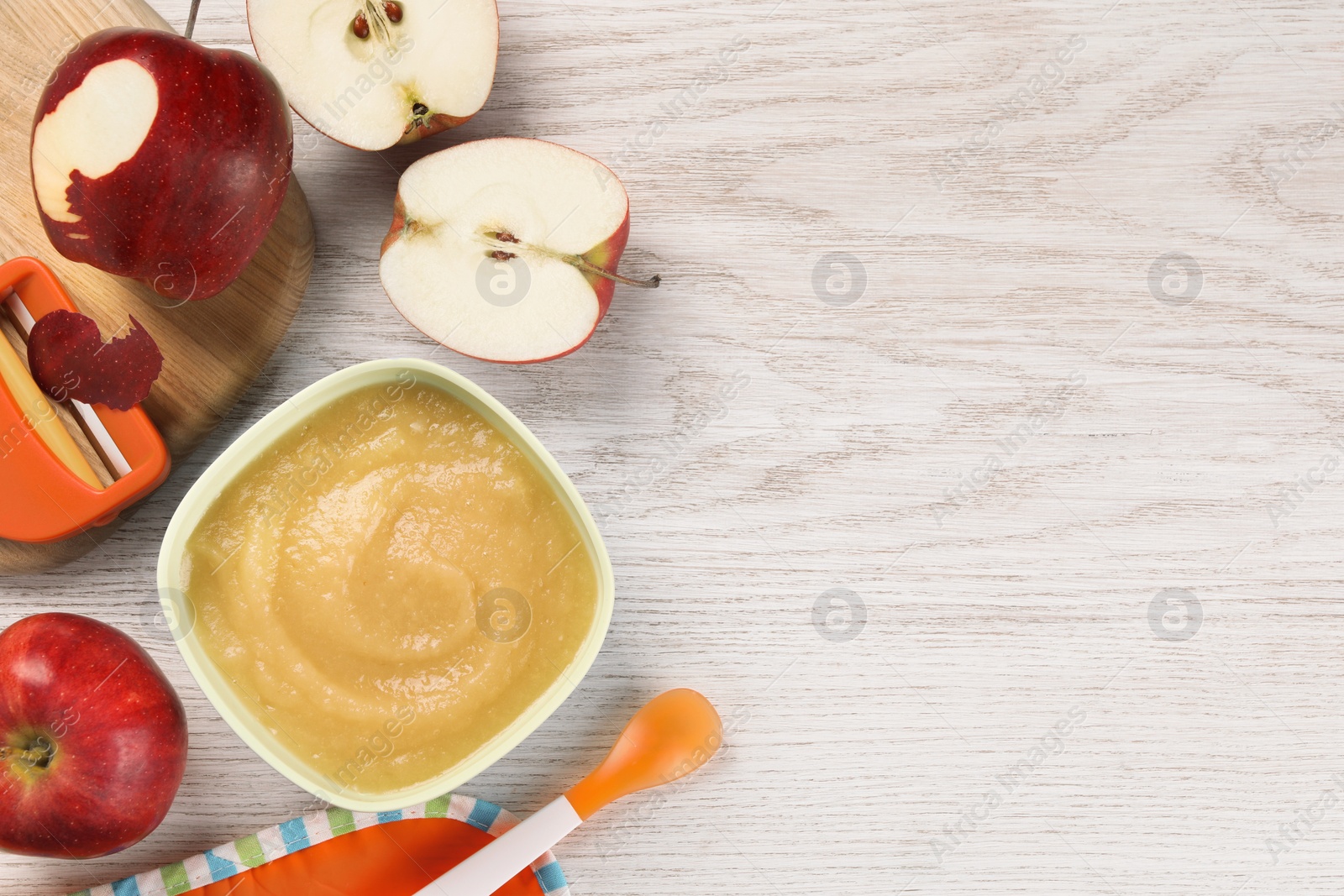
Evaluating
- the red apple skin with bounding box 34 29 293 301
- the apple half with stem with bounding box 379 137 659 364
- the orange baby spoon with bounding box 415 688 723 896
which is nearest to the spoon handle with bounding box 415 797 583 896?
the orange baby spoon with bounding box 415 688 723 896

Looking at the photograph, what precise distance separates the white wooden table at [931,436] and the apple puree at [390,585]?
92mm

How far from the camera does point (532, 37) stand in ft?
2.38

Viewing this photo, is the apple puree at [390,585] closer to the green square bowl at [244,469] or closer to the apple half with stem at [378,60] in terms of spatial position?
the green square bowl at [244,469]

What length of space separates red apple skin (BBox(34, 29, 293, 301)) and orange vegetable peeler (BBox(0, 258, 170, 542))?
2.3 inches

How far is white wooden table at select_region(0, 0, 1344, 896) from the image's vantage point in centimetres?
73

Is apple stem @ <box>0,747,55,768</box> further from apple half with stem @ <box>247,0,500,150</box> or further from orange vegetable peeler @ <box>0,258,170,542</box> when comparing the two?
apple half with stem @ <box>247,0,500,150</box>

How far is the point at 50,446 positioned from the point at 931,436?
677 millimetres

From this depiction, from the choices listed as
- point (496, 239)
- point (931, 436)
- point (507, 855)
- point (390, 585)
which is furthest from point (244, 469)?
point (931, 436)

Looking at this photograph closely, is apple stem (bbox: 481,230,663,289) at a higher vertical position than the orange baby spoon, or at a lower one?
higher

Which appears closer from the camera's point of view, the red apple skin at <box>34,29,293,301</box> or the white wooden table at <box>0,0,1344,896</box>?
the red apple skin at <box>34,29,293,301</box>

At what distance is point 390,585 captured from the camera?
64cm

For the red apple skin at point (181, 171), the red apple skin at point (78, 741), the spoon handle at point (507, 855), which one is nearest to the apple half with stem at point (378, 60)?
the red apple skin at point (181, 171)

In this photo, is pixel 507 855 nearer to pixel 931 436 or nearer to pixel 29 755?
pixel 29 755

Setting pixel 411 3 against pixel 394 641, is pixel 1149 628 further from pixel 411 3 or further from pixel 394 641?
pixel 411 3
